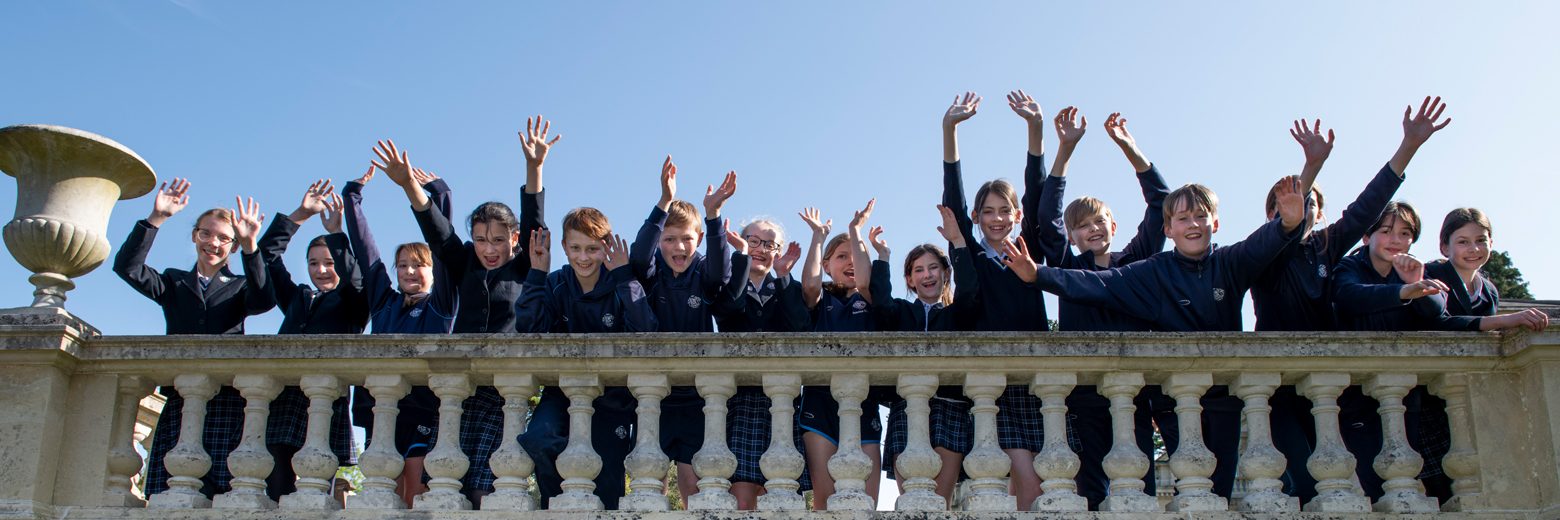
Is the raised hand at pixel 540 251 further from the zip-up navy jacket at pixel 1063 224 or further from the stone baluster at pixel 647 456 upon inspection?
the zip-up navy jacket at pixel 1063 224

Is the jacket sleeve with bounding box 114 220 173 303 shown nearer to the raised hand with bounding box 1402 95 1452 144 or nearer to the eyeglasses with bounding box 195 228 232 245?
the eyeglasses with bounding box 195 228 232 245

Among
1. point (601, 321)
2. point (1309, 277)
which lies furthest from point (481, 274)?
point (1309, 277)

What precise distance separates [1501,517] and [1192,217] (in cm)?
175

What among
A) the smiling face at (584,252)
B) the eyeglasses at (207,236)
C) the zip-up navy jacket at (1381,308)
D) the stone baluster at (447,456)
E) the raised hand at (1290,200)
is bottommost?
the stone baluster at (447,456)

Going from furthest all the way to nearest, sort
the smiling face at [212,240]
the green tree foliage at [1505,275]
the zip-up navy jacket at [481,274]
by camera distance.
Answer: the green tree foliage at [1505,275]
the smiling face at [212,240]
the zip-up navy jacket at [481,274]

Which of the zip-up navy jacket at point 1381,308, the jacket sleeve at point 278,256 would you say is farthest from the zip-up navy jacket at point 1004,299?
the jacket sleeve at point 278,256

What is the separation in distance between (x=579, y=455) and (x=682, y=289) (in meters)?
1.46

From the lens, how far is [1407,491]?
16.3 ft

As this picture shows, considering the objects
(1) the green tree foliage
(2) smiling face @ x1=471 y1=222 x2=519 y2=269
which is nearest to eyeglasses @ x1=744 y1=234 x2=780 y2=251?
(2) smiling face @ x1=471 y1=222 x2=519 y2=269

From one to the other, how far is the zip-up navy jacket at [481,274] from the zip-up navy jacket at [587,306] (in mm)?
262

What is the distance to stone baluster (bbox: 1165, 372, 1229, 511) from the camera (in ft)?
16.0

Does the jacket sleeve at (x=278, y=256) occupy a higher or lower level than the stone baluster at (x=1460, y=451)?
higher

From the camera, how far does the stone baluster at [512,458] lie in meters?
4.95

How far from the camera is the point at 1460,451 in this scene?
5.06m
